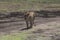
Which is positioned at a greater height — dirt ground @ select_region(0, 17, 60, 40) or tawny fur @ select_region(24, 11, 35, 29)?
tawny fur @ select_region(24, 11, 35, 29)

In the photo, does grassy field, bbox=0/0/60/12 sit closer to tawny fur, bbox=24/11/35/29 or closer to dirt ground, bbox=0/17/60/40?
dirt ground, bbox=0/17/60/40

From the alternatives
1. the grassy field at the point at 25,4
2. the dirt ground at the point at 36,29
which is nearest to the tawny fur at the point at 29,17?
the dirt ground at the point at 36,29

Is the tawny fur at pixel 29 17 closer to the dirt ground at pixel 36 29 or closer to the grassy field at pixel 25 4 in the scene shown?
the dirt ground at pixel 36 29

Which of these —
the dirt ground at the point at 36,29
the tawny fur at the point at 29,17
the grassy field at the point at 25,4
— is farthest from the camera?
the grassy field at the point at 25,4

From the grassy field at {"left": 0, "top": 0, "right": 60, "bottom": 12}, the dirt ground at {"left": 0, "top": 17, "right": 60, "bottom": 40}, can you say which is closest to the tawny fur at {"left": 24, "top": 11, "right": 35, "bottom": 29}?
the dirt ground at {"left": 0, "top": 17, "right": 60, "bottom": 40}

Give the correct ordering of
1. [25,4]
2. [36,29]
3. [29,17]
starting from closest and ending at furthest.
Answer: [36,29] < [29,17] < [25,4]

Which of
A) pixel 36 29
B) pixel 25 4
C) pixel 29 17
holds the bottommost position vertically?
pixel 36 29

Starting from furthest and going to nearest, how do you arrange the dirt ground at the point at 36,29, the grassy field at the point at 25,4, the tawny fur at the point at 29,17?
1. the grassy field at the point at 25,4
2. the tawny fur at the point at 29,17
3. the dirt ground at the point at 36,29

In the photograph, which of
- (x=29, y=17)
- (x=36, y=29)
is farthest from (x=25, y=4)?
(x=36, y=29)

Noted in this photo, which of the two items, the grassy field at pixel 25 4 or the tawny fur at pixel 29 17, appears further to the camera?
the grassy field at pixel 25 4

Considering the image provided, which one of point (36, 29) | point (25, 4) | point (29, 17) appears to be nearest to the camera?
point (36, 29)

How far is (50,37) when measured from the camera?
1486 cm

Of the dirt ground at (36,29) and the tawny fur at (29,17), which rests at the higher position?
the tawny fur at (29,17)

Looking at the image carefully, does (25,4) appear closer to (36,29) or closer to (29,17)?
(29,17)
